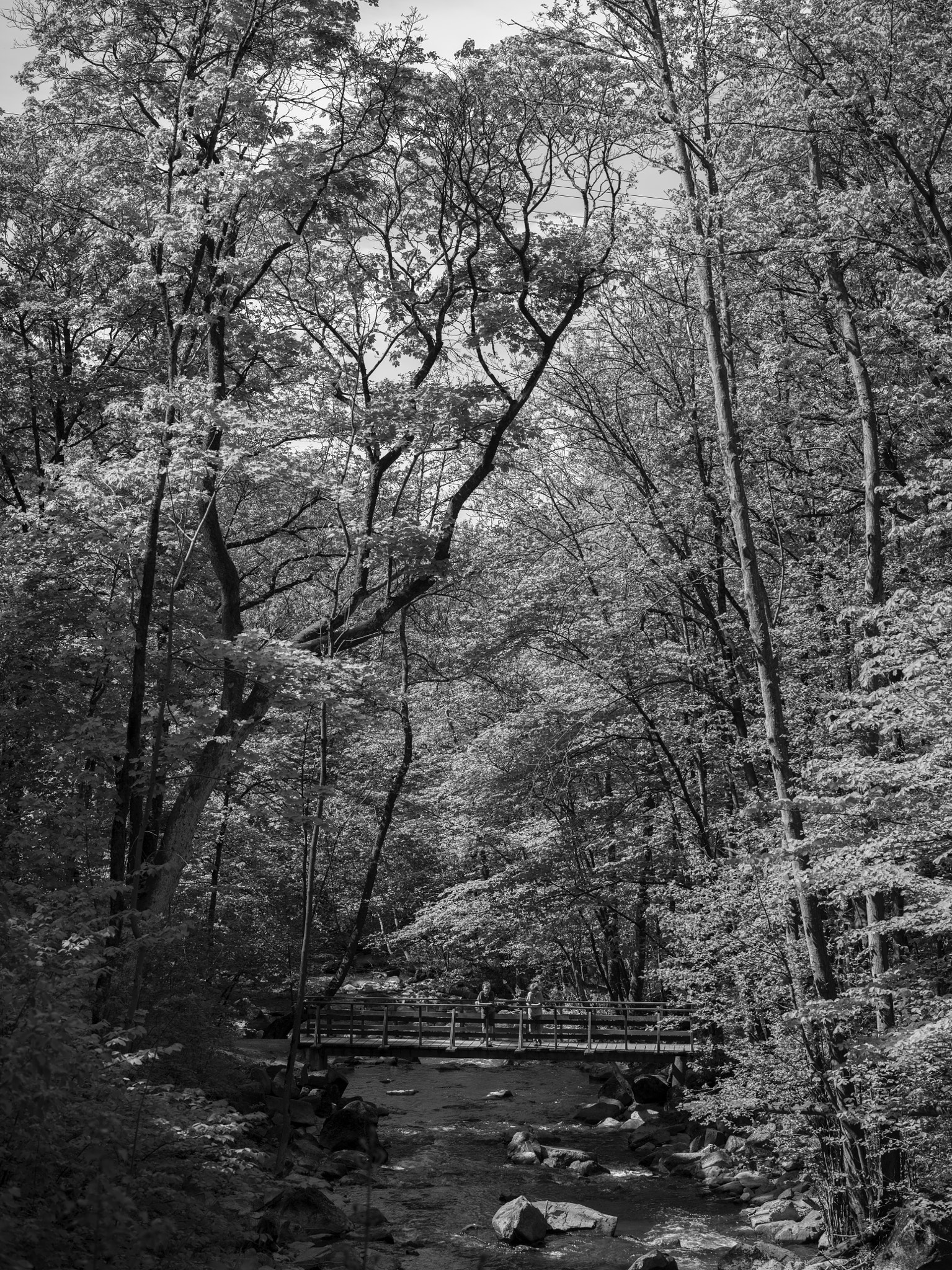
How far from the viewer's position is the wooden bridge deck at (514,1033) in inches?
639

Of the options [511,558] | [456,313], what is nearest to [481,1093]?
[511,558]

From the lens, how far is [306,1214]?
414 inches

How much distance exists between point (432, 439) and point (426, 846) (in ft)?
39.1

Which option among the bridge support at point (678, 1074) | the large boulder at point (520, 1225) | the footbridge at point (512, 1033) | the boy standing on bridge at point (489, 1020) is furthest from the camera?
the boy standing on bridge at point (489, 1020)

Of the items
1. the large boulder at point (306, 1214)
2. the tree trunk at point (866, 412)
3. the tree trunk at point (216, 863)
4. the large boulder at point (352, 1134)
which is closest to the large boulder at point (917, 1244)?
the large boulder at point (306, 1214)

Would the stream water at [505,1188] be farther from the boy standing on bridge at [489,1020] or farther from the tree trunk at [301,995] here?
the tree trunk at [301,995]

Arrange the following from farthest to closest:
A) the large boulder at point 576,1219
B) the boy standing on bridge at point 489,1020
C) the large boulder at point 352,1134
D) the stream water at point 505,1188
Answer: the boy standing on bridge at point 489,1020 < the large boulder at point 352,1134 < the large boulder at point 576,1219 < the stream water at point 505,1188

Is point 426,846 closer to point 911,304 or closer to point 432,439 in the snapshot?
point 432,439

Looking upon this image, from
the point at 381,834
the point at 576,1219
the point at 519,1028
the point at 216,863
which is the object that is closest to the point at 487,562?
the point at 381,834

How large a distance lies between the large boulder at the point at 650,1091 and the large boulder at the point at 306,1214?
821cm

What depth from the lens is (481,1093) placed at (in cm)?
1955

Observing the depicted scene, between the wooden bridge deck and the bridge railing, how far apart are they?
2 centimetres

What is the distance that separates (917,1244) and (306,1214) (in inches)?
235

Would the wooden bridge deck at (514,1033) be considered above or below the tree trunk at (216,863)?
below
